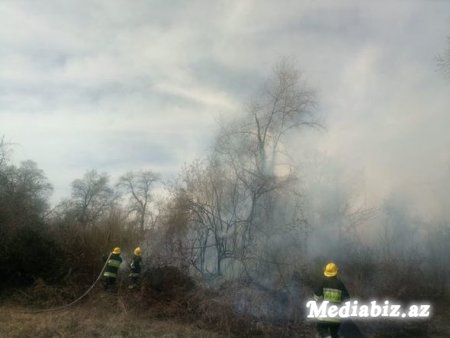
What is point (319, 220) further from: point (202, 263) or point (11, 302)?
point (11, 302)

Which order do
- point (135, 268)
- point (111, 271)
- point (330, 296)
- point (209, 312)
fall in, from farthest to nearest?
point (111, 271), point (135, 268), point (209, 312), point (330, 296)

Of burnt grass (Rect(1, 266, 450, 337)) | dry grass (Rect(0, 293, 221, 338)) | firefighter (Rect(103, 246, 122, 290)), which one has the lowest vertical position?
dry grass (Rect(0, 293, 221, 338))

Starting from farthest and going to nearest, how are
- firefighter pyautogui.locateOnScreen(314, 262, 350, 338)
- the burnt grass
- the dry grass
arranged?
the burnt grass
the dry grass
firefighter pyautogui.locateOnScreen(314, 262, 350, 338)

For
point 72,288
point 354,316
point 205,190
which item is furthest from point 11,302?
point 354,316

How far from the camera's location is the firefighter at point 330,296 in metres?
7.79

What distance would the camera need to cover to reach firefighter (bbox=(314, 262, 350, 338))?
7.79 metres

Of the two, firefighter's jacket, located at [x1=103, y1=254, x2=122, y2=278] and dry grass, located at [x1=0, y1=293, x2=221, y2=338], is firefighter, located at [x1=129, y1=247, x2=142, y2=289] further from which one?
dry grass, located at [x1=0, y1=293, x2=221, y2=338]

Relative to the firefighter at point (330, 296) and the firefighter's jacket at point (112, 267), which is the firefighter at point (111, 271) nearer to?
the firefighter's jacket at point (112, 267)

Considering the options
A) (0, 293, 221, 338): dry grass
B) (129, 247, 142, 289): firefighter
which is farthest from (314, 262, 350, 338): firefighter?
(129, 247, 142, 289): firefighter

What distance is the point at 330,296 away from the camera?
7.84 metres

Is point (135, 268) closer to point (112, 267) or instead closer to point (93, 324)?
point (112, 267)

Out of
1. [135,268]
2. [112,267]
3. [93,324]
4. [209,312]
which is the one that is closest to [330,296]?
[209,312]

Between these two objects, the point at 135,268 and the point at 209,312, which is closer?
the point at 209,312

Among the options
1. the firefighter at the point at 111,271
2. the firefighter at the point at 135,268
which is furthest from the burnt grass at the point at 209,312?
the firefighter at the point at 111,271
